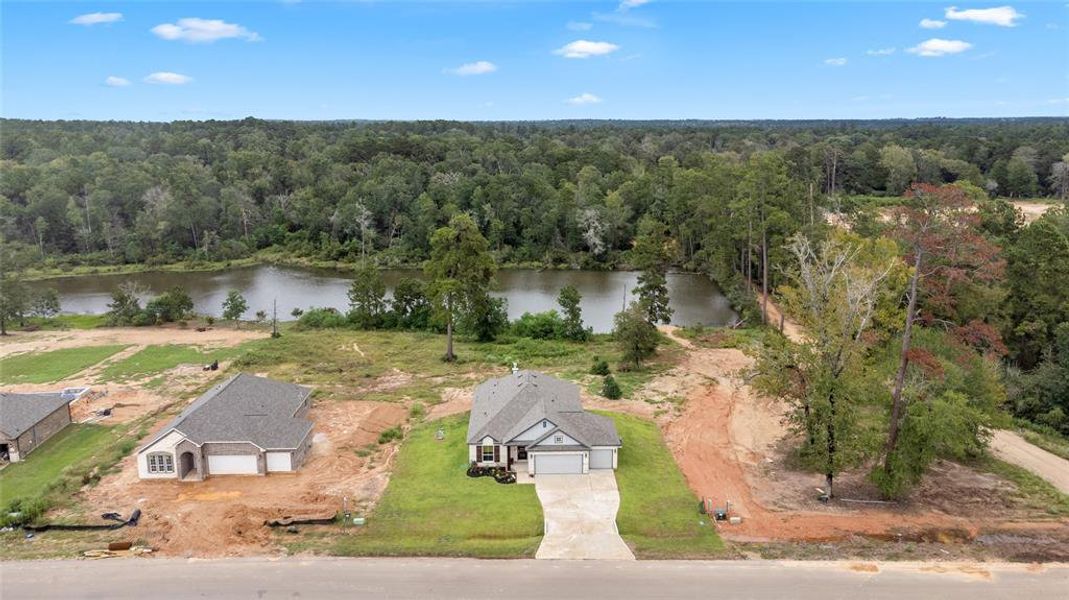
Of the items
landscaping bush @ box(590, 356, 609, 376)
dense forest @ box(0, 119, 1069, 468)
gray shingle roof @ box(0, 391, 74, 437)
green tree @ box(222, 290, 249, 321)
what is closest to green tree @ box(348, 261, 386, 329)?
dense forest @ box(0, 119, 1069, 468)

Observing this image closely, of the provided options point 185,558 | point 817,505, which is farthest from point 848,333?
point 185,558

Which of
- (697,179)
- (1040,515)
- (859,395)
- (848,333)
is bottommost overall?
(1040,515)

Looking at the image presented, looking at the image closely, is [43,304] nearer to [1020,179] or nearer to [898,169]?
[898,169]

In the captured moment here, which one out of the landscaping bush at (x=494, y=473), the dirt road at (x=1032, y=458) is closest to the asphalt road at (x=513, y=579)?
the landscaping bush at (x=494, y=473)

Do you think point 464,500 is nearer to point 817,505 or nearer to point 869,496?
point 817,505

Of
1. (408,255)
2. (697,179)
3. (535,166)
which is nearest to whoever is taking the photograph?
(697,179)
